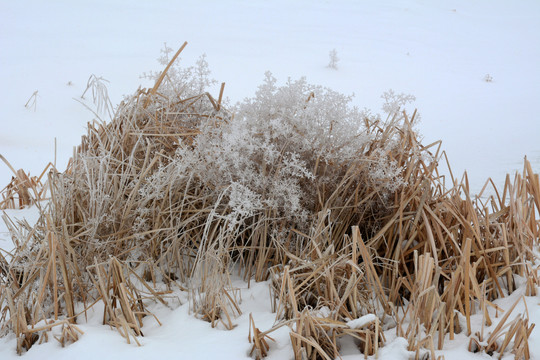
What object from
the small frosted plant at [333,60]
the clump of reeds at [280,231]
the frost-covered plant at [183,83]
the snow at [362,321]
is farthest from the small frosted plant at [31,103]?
the snow at [362,321]

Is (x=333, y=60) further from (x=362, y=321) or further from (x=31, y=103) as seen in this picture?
(x=362, y=321)

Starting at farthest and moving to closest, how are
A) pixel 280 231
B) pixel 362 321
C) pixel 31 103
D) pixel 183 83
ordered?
pixel 31 103, pixel 183 83, pixel 280 231, pixel 362 321

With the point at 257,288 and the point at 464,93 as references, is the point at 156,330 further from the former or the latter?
the point at 464,93

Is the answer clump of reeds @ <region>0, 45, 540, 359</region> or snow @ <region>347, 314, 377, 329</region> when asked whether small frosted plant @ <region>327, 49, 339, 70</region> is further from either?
snow @ <region>347, 314, 377, 329</region>

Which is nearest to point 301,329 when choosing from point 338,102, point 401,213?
point 401,213

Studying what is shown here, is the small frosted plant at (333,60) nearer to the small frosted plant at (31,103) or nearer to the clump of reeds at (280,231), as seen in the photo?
the small frosted plant at (31,103)

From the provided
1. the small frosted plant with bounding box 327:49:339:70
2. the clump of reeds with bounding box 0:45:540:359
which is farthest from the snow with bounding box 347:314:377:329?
the small frosted plant with bounding box 327:49:339:70

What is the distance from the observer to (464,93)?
6.92m

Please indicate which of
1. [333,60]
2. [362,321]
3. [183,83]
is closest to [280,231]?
[362,321]

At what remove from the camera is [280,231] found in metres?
1.55

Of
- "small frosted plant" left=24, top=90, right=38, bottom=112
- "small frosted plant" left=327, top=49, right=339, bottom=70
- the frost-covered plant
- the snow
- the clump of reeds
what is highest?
"small frosted plant" left=327, top=49, right=339, bottom=70

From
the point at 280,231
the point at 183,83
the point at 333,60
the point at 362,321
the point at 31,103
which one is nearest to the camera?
the point at 362,321

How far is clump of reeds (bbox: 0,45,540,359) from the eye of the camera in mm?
1329

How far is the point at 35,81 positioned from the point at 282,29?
16.0 feet
